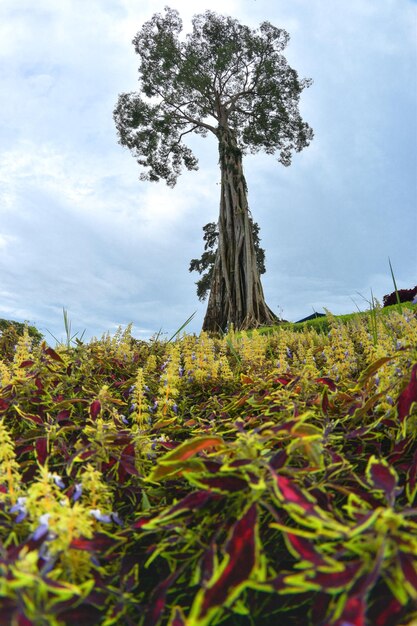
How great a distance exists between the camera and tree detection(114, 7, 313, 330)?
18484 millimetres

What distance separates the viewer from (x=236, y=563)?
3.07 feet

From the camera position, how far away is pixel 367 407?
1.83m

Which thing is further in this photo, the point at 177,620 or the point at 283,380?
the point at 283,380

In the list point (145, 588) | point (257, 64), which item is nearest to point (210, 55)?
point (257, 64)

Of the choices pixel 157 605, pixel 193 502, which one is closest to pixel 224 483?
pixel 193 502

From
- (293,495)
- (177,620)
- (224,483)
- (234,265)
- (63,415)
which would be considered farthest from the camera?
(234,265)

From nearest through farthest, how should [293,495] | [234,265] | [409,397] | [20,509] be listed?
[293,495], [20,509], [409,397], [234,265]

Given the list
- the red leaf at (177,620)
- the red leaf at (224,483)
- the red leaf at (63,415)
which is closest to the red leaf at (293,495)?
the red leaf at (224,483)

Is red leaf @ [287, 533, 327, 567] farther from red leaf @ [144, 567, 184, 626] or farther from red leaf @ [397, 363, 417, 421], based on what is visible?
red leaf @ [397, 363, 417, 421]

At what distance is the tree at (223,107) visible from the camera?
60.6 feet

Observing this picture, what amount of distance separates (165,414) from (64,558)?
145 cm

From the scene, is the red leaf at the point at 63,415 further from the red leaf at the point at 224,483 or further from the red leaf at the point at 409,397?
the red leaf at the point at 409,397

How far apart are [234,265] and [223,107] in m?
7.79

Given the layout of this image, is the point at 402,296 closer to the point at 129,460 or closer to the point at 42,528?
the point at 129,460
